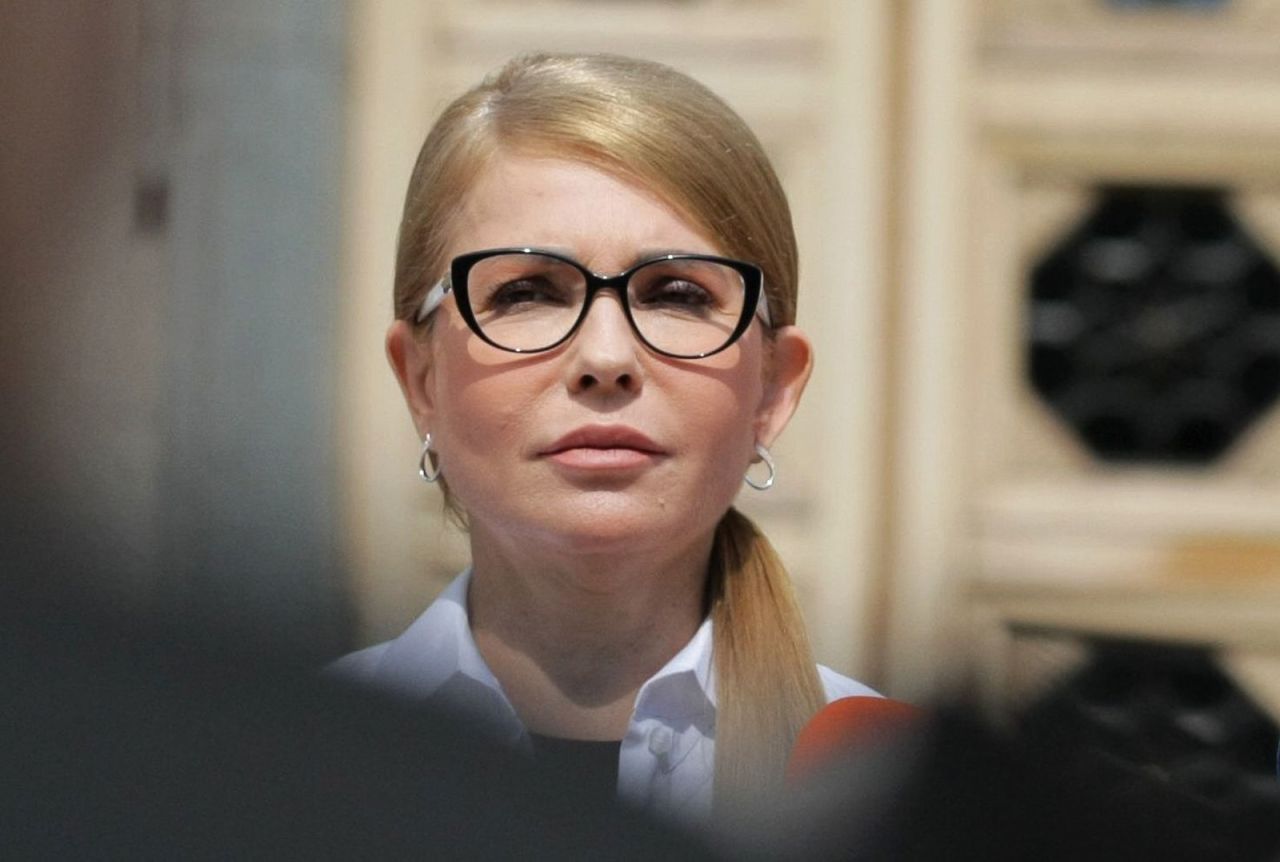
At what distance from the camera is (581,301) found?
1.21 meters

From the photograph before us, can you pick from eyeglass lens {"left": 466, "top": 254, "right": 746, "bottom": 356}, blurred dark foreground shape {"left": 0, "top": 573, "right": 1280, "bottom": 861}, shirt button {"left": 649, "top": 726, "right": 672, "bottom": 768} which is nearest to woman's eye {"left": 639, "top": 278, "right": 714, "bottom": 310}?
eyeglass lens {"left": 466, "top": 254, "right": 746, "bottom": 356}

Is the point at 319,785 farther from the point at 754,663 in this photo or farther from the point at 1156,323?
the point at 1156,323

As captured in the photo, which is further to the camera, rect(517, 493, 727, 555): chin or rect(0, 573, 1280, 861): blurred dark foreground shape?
rect(517, 493, 727, 555): chin

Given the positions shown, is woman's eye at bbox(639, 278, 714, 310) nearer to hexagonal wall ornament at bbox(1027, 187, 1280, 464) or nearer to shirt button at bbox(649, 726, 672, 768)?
shirt button at bbox(649, 726, 672, 768)

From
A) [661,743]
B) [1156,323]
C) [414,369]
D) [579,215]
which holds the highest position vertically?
[579,215]

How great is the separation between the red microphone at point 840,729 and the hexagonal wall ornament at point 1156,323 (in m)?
2.46

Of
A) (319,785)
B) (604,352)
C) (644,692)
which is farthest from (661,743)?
(319,785)

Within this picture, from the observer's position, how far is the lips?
1.21 m

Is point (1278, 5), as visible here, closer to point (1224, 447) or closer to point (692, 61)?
point (1224, 447)

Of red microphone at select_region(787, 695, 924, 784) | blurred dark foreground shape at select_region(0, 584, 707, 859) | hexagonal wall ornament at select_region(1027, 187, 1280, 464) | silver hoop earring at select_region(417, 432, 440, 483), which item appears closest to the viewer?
blurred dark foreground shape at select_region(0, 584, 707, 859)

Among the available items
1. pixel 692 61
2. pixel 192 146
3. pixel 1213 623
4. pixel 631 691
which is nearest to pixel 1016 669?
pixel 1213 623

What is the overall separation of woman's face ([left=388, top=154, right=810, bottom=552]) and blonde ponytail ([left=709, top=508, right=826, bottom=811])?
3.6 inches

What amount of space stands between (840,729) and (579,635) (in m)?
0.27

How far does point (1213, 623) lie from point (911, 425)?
0.61m
